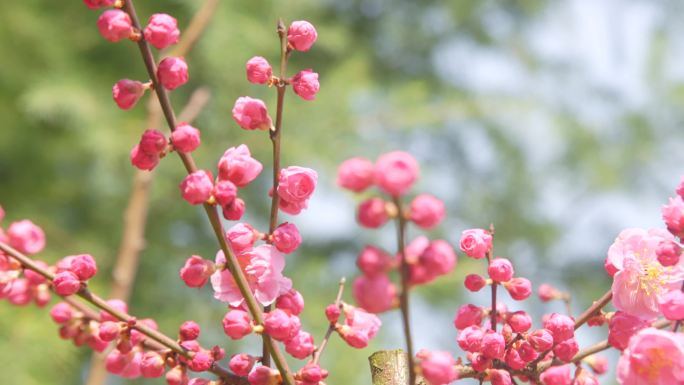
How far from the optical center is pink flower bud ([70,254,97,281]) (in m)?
0.34

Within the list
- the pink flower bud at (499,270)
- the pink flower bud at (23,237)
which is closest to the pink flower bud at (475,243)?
the pink flower bud at (499,270)

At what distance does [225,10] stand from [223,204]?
1361 millimetres

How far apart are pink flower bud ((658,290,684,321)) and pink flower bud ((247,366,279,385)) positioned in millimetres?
151

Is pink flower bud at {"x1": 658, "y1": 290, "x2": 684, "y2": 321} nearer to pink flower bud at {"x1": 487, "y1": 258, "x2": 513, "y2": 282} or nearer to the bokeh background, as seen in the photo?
pink flower bud at {"x1": 487, "y1": 258, "x2": 513, "y2": 282}

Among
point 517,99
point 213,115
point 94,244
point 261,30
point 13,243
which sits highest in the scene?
point 517,99

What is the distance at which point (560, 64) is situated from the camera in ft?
7.86

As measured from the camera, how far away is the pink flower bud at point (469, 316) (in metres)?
0.35

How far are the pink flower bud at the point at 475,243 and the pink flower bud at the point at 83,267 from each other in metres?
0.16

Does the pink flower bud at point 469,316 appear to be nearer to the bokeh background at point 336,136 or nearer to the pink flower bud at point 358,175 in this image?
the pink flower bud at point 358,175

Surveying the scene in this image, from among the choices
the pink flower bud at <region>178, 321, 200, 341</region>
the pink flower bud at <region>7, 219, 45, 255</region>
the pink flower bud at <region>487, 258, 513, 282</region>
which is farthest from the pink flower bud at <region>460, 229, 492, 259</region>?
the pink flower bud at <region>7, 219, 45, 255</region>

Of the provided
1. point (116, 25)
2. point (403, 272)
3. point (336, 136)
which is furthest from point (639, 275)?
point (336, 136)

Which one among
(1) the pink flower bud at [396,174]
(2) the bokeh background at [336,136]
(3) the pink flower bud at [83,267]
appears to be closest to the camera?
(1) the pink flower bud at [396,174]

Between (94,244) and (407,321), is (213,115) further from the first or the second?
(407,321)

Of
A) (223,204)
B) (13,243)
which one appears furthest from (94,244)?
(223,204)
